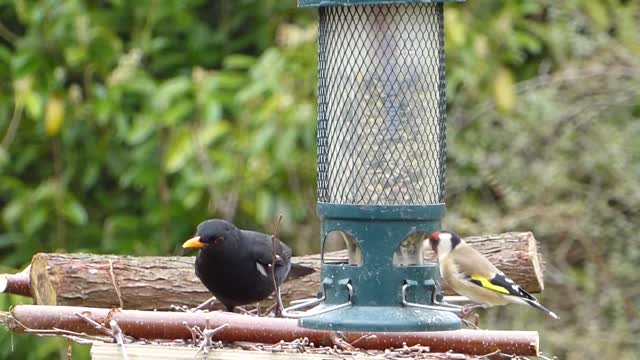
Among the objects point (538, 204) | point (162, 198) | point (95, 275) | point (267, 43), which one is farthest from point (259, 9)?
point (95, 275)

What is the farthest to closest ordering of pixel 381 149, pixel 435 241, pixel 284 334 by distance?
pixel 435 241
pixel 381 149
pixel 284 334

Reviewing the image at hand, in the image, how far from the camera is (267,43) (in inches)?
309

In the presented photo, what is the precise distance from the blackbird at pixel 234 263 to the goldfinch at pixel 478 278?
2.12 ft

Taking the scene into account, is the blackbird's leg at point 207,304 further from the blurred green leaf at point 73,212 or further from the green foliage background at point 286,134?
the blurred green leaf at point 73,212

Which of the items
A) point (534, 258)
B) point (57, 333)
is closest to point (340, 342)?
point (57, 333)

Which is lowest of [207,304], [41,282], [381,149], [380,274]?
[207,304]

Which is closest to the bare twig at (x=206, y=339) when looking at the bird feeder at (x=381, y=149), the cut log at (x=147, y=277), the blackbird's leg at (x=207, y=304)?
the bird feeder at (x=381, y=149)

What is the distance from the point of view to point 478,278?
526cm

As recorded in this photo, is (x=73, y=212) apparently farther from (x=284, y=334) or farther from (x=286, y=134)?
(x=284, y=334)

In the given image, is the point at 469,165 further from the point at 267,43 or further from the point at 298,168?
the point at 267,43

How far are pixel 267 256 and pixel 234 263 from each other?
172 millimetres

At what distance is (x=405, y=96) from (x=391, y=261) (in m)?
0.53

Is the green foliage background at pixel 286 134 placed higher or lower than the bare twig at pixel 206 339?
higher

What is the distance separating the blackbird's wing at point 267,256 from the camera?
5168mm
